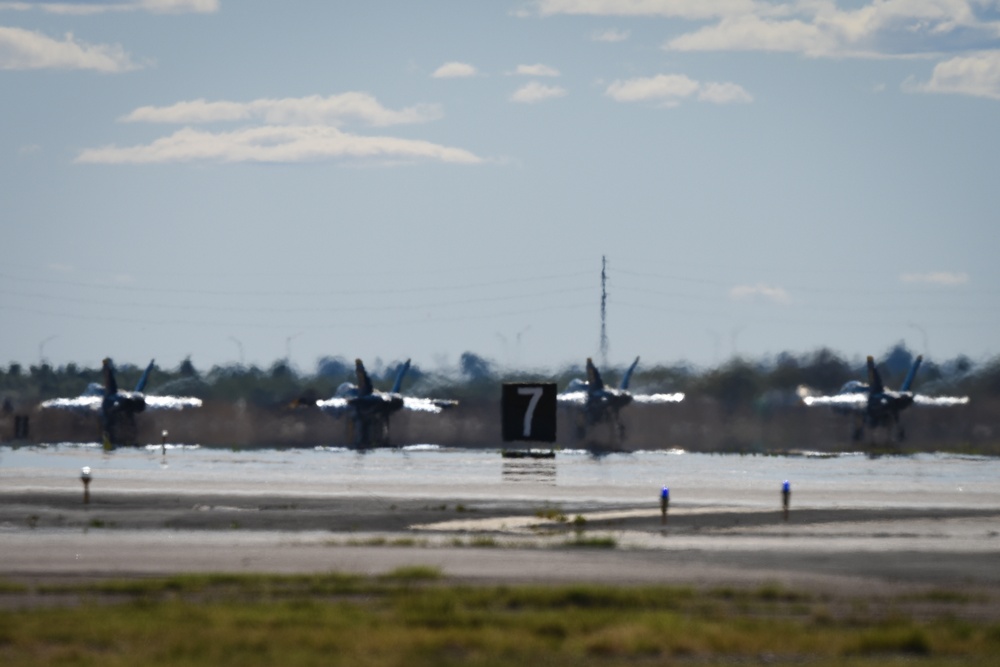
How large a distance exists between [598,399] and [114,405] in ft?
122

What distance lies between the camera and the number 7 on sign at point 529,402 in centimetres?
5094

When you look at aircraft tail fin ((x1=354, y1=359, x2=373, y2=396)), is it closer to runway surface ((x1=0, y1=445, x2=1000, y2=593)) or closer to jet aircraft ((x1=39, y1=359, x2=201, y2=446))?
jet aircraft ((x1=39, y1=359, x2=201, y2=446))

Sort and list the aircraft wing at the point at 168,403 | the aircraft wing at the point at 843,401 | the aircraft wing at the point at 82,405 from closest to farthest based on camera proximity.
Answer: the aircraft wing at the point at 843,401 < the aircraft wing at the point at 82,405 < the aircraft wing at the point at 168,403

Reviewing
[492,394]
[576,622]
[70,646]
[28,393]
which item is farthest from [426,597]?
[28,393]

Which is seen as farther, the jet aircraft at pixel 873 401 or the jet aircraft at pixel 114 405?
the jet aircraft at pixel 114 405

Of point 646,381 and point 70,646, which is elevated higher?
point 646,381

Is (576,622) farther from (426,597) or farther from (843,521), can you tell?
(843,521)

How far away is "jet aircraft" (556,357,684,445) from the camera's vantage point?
434 feet

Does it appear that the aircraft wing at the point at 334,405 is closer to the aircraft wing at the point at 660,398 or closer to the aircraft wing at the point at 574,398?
the aircraft wing at the point at 574,398

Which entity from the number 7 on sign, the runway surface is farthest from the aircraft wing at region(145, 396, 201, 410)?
the number 7 on sign

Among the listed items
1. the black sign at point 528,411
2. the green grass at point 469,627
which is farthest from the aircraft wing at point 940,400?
the green grass at point 469,627

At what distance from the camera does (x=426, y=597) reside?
2528 centimetres

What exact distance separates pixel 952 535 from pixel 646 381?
99.7 meters

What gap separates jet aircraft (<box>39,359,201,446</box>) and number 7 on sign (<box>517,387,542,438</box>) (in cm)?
8476
